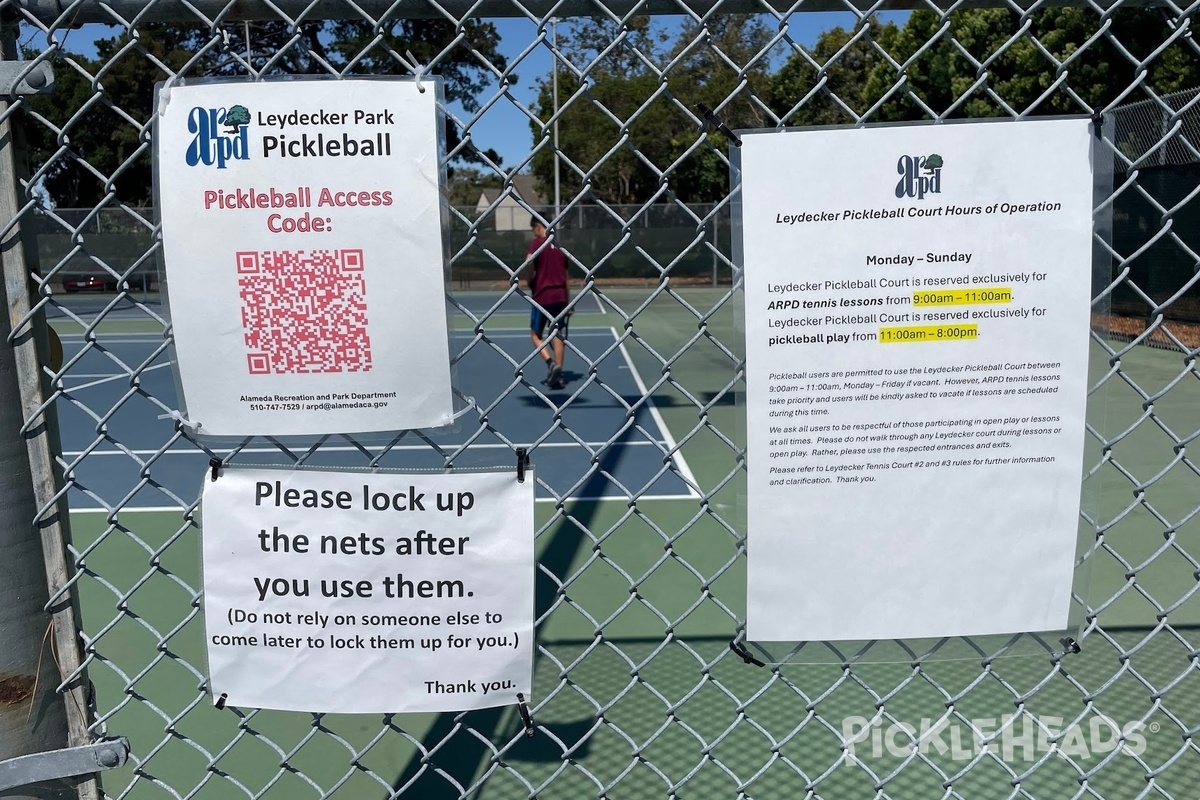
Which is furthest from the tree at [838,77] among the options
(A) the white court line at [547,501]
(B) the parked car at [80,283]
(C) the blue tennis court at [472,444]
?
(B) the parked car at [80,283]

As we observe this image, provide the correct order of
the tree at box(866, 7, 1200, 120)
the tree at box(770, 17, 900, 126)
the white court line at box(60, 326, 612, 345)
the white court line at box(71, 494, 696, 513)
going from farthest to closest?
the tree at box(770, 17, 900, 126) → the white court line at box(60, 326, 612, 345) → the tree at box(866, 7, 1200, 120) → the white court line at box(71, 494, 696, 513)

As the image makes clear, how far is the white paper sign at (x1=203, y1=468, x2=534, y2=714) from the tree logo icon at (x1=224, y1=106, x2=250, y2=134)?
54 cm

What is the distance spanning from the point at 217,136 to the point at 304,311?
0.94 feet

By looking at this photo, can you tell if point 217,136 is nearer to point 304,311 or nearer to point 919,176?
point 304,311

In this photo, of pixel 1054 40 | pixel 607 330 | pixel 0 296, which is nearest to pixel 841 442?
pixel 0 296

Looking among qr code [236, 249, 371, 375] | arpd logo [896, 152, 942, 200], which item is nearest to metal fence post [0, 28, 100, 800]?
qr code [236, 249, 371, 375]

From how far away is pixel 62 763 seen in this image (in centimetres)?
165

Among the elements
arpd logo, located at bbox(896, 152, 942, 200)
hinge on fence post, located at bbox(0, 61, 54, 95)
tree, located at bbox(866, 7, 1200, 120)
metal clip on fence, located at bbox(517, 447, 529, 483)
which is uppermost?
hinge on fence post, located at bbox(0, 61, 54, 95)

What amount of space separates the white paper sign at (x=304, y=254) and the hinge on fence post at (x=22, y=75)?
0.20 meters

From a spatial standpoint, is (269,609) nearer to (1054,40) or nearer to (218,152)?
(218,152)

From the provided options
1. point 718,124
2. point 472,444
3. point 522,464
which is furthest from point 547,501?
point 718,124

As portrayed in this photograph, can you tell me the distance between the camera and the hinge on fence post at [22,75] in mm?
1473

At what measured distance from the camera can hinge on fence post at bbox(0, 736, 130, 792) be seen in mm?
1621

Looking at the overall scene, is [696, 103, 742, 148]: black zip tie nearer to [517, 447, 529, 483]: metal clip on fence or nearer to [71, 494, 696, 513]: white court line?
[517, 447, 529, 483]: metal clip on fence
